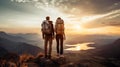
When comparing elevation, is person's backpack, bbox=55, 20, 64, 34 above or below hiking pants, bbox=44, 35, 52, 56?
above

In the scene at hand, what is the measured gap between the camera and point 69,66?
66.4 feet

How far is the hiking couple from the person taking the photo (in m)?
21.4

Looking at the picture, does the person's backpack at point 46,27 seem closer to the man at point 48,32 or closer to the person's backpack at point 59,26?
the man at point 48,32

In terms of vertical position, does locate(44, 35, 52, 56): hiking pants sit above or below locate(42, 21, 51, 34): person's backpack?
below

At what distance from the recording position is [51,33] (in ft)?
71.4

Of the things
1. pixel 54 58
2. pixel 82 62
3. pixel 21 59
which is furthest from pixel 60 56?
pixel 21 59

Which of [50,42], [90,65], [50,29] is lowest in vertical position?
[90,65]

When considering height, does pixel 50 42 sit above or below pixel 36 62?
above

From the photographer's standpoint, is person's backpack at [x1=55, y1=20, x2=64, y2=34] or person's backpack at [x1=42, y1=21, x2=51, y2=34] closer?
person's backpack at [x1=42, y1=21, x2=51, y2=34]

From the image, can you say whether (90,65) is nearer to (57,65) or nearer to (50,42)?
(57,65)

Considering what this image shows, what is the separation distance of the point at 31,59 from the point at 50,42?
9.71 ft

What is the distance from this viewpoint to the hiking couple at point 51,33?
2137cm

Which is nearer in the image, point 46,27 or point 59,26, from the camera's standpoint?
point 46,27

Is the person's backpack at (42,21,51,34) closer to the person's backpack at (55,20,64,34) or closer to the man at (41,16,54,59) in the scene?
the man at (41,16,54,59)
